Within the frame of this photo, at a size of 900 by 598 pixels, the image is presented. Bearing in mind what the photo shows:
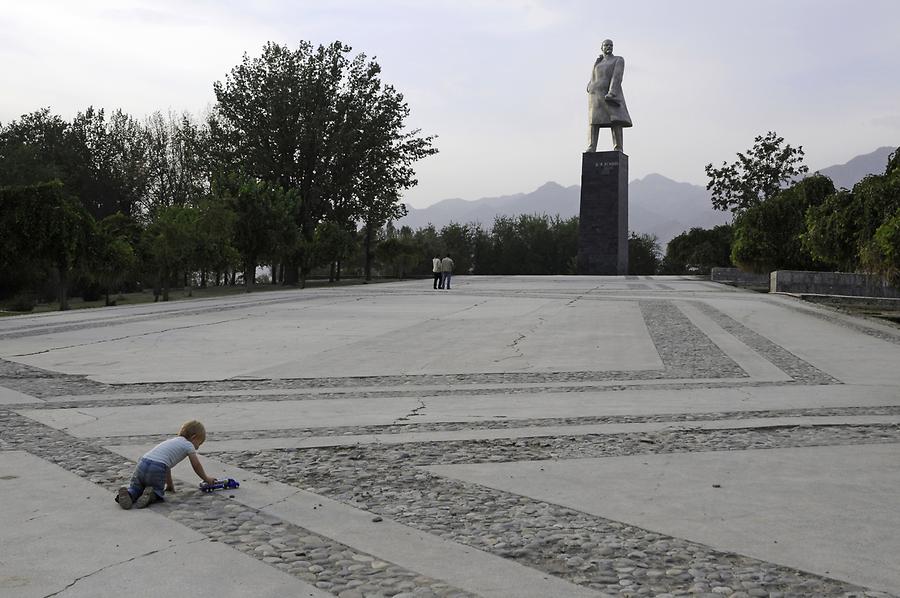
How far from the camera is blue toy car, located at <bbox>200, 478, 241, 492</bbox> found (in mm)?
5262

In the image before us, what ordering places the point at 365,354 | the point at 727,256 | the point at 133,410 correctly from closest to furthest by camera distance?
the point at 133,410
the point at 365,354
the point at 727,256

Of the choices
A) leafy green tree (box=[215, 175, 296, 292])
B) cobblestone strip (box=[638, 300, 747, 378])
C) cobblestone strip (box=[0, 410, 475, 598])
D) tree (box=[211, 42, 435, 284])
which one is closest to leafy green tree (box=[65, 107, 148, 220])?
tree (box=[211, 42, 435, 284])

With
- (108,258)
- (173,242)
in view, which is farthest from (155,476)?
(173,242)

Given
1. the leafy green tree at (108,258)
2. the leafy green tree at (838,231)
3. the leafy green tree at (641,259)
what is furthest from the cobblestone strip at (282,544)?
the leafy green tree at (641,259)

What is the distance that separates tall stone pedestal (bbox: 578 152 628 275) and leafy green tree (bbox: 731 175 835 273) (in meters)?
18.4

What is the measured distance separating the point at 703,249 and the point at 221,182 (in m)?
36.0

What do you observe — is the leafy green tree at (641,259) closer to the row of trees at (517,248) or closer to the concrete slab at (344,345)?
the row of trees at (517,248)

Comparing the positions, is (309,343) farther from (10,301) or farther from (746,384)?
(10,301)

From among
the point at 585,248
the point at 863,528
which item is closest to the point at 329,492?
the point at 863,528

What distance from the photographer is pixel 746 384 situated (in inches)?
388

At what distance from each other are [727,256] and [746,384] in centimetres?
5289

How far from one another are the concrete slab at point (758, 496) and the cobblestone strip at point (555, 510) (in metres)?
0.16

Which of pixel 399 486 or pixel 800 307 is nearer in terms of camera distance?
pixel 399 486

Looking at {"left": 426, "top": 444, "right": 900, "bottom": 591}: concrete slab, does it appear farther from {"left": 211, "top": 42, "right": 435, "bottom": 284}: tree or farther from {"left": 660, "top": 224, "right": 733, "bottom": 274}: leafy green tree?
{"left": 660, "top": 224, "right": 733, "bottom": 274}: leafy green tree
